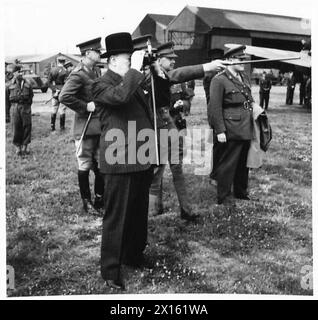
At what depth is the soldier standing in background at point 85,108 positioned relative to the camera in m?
5.02

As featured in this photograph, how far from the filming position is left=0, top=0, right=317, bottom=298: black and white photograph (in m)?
3.67

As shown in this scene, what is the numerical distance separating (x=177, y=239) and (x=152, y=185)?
31.9 inches

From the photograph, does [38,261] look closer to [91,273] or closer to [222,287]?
[91,273]

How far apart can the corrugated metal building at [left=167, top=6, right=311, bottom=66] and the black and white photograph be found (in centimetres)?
6

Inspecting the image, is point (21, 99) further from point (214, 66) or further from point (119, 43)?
point (214, 66)

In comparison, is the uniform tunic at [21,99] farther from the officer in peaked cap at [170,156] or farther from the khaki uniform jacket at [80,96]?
the officer in peaked cap at [170,156]

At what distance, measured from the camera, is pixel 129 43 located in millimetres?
3533

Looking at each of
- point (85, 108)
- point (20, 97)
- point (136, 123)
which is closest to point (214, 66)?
point (136, 123)

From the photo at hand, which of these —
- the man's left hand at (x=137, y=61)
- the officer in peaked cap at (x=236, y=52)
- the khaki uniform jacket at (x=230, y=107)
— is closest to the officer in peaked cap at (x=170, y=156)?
the khaki uniform jacket at (x=230, y=107)

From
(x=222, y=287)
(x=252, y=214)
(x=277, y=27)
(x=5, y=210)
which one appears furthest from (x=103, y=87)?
(x=277, y=27)

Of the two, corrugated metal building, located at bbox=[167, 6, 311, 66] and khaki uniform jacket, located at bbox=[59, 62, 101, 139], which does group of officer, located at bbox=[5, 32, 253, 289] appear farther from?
corrugated metal building, located at bbox=[167, 6, 311, 66]

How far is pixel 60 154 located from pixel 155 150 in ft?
11.1

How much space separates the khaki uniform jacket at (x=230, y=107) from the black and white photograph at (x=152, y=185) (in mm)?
12

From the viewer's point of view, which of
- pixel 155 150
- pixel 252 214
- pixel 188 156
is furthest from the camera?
pixel 188 156
